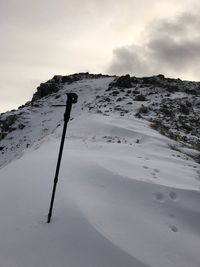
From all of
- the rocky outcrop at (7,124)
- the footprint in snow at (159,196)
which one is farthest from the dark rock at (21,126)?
the footprint in snow at (159,196)

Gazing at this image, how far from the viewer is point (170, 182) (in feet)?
31.4

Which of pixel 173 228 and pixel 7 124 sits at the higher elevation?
pixel 173 228

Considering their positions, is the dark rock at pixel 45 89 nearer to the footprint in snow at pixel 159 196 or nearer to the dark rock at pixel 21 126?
the dark rock at pixel 21 126

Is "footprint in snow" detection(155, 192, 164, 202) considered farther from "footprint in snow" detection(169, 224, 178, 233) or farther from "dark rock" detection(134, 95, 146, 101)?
"dark rock" detection(134, 95, 146, 101)

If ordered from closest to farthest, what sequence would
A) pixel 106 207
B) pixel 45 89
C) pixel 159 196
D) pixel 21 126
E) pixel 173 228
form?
pixel 173 228
pixel 106 207
pixel 159 196
pixel 21 126
pixel 45 89

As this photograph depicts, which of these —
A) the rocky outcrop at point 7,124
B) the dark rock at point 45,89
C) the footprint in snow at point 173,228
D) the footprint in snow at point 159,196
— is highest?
the dark rock at point 45,89

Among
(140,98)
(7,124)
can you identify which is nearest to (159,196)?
(140,98)

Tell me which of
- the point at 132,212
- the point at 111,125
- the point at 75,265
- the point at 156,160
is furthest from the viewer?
the point at 111,125

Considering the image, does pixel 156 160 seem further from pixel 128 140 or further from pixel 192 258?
pixel 192 258

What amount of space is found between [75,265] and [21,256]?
0.92 metres

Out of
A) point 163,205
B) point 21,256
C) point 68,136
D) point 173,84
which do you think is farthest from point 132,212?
point 173,84

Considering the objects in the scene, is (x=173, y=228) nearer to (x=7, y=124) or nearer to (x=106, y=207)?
(x=106, y=207)

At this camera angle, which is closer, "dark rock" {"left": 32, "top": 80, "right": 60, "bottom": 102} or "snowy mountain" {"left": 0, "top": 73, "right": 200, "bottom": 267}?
"snowy mountain" {"left": 0, "top": 73, "right": 200, "bottom": 267}

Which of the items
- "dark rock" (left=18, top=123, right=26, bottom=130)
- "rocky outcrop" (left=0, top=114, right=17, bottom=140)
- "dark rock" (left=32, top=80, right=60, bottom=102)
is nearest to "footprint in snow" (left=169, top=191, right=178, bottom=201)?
"rocky outcrop" (left=0, top=114, right=17, bottom=140)
